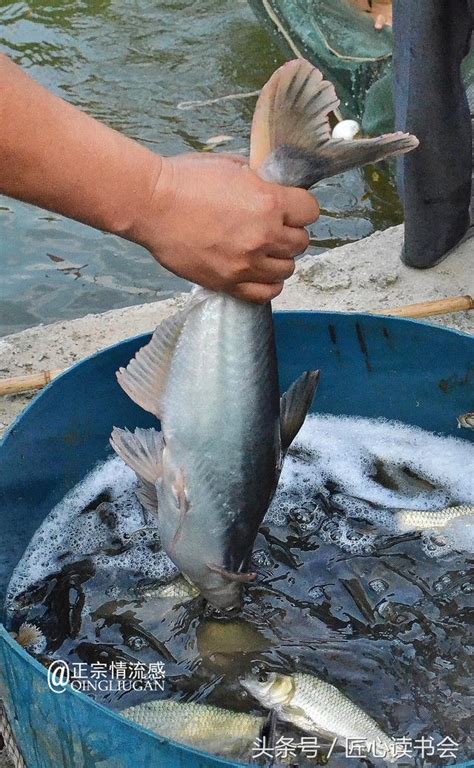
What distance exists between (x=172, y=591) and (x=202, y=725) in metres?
0.53

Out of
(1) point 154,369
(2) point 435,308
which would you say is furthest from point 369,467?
(1) point 154,369

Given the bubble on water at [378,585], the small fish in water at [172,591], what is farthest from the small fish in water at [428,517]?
the small fish in water at [172,591]

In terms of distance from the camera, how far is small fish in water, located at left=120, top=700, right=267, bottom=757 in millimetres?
2195

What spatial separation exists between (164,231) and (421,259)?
271 cm

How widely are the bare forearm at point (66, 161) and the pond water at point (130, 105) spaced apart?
3.13 metres

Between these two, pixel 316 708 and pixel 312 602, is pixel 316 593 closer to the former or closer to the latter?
pixel 312 602

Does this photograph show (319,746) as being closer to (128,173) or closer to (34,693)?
(34,693)

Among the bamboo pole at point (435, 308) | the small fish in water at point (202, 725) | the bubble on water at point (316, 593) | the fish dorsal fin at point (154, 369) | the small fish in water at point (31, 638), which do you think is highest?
the fish dorsal fin at point (154, 369)

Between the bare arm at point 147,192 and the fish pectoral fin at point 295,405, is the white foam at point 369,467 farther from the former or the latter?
the bare arm at point 147,192

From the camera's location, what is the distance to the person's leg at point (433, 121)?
3.75 m

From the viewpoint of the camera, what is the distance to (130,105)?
22.7ft

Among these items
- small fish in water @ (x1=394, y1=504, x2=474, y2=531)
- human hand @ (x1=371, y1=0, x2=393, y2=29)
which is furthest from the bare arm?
human hand @ (x1=371, y1=0, x2=393, y2=29)

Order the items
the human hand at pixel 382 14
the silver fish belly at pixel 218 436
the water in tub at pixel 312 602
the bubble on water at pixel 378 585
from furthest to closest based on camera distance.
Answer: the human hand at pixel 382 14 → the bubble on water at pixel 378 585 → the water in tub at pixel 312 602 → the silver fish belly at pixel 218 436

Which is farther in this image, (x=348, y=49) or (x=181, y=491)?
(x=348, y=49)
